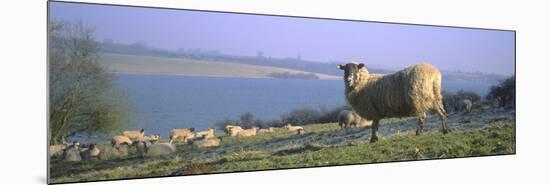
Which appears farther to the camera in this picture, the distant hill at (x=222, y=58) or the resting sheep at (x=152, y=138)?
the resting sheep at (x=152, y=138)

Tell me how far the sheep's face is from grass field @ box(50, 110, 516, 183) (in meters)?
0.42

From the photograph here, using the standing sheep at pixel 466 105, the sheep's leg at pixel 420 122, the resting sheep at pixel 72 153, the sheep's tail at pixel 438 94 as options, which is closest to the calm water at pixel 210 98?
the resting sheep at pixel 72 153

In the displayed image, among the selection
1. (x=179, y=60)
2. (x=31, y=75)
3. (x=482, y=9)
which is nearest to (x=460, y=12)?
(x=482, y=9)

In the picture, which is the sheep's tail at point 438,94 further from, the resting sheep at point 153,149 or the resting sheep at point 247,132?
the resting sheep at point 153,149

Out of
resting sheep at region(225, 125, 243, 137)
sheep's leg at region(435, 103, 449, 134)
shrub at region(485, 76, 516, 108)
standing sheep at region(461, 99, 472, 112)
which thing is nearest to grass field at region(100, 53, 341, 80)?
resting sheep at region(225, 125, 243, 137)

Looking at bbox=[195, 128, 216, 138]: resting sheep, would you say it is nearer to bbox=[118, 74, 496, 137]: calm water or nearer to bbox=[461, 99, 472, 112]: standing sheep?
bbox=[118, 74, 496, 137]: calm water

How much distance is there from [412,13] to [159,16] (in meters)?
2.40

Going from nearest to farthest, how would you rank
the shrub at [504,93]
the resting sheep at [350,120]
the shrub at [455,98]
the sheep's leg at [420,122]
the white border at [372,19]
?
the white border at [372,19], the resting sheep at [350,120], the sheep's leg at [420,122], the shrub at [455,98], the shrub at [504,93]

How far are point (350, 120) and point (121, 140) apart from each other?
2.03 m

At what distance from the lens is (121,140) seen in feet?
15.3

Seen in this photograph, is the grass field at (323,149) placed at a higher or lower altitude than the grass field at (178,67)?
lower

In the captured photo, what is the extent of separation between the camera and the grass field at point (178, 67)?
460cm

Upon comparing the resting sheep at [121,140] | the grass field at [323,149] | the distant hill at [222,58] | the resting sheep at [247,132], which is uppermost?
the distant hill at [222,58]

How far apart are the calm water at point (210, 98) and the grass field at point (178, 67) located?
0.15 ft
